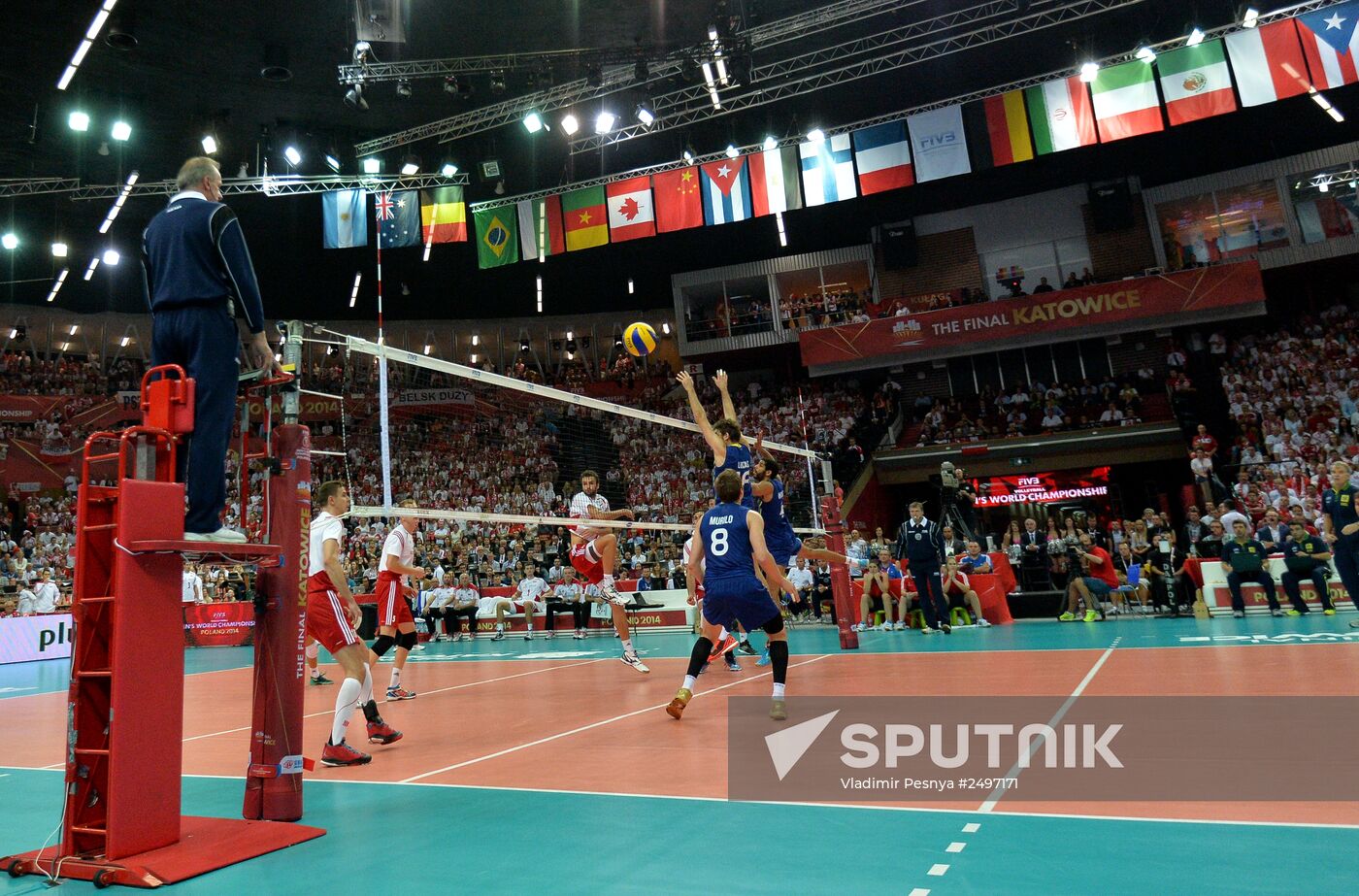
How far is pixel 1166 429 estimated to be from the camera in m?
22.8

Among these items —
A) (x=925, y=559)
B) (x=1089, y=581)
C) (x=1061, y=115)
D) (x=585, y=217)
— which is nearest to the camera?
(x=925, y=559)

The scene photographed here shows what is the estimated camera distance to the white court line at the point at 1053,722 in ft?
11.4

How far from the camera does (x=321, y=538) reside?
5617 millimetres

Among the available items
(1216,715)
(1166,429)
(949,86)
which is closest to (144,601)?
(1216,715)

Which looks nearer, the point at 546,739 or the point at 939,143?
the point at 546,739

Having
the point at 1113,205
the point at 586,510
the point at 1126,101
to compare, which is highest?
the point at 1113,205

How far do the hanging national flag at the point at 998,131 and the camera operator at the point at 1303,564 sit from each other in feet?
36.1

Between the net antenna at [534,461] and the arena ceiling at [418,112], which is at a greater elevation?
the arena ceiling at [418,112]

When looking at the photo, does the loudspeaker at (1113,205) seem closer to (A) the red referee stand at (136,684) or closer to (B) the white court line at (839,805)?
(B) the white court line at (839,805)

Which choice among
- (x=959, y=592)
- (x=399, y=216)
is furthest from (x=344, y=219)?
(x=959, y=592)

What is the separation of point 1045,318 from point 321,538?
23.7m

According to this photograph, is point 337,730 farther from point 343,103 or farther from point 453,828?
point 343,103

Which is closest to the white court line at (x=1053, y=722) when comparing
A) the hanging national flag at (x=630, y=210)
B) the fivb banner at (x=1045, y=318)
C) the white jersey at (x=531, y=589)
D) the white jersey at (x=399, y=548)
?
the white jersey at (x=399, y=548)

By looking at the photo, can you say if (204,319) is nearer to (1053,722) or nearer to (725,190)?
(1053,722)
